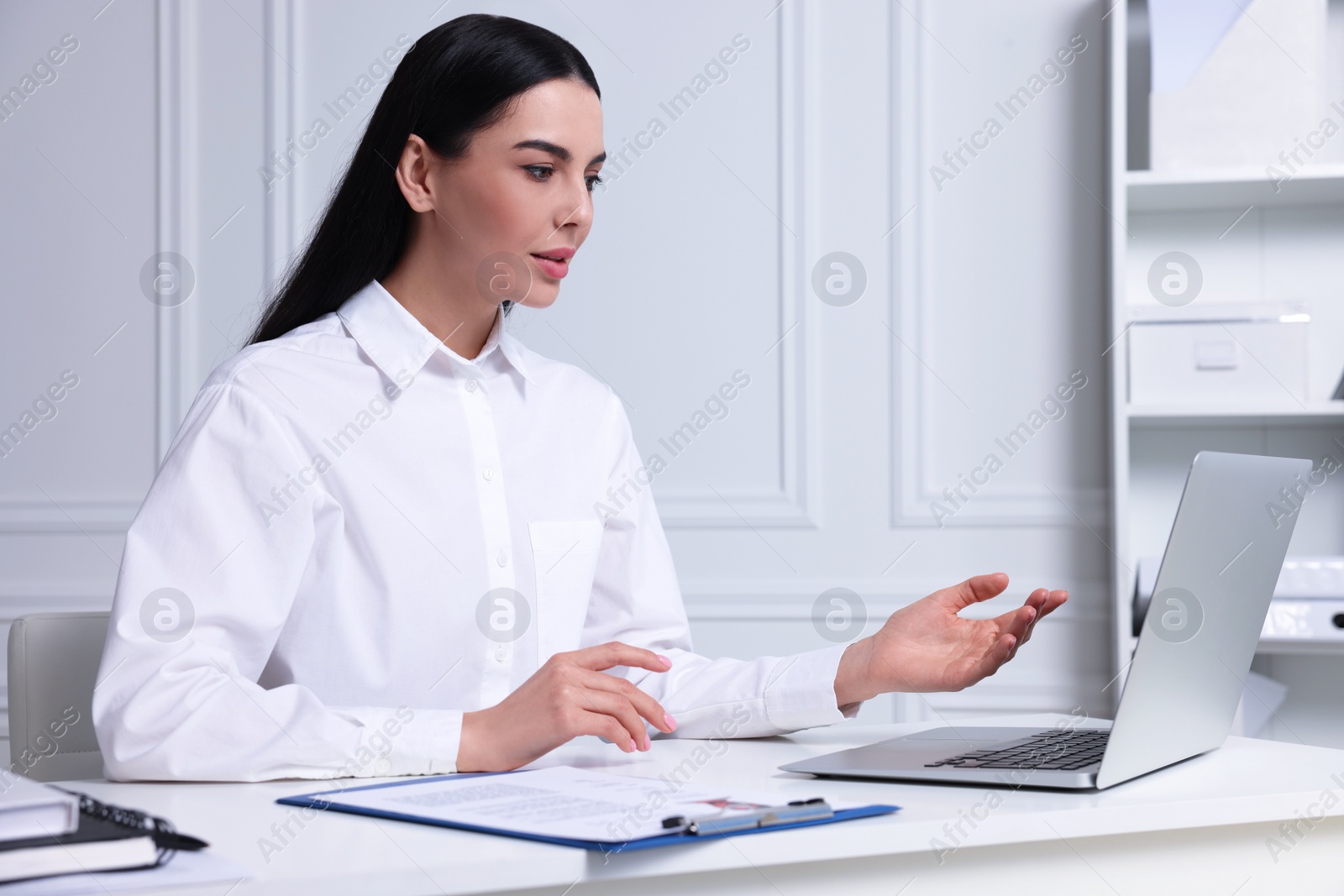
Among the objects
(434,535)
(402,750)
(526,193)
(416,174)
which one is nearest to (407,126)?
(416,174)

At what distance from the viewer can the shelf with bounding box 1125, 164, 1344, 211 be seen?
2.21m

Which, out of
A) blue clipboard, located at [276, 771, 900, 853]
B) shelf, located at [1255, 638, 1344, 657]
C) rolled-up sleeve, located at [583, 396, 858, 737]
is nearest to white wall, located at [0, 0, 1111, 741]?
shelf, located at [1255, 638, 1344, 657]

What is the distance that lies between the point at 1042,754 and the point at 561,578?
672 millimetres

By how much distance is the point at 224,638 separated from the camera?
111cm

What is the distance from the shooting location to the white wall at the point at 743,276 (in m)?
2.51

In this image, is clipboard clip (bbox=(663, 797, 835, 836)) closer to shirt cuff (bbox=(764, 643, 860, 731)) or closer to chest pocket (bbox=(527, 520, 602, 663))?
shirt cuff (bbox=(764, 643, 860, 731))

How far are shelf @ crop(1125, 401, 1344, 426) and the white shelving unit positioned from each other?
1 centimetres

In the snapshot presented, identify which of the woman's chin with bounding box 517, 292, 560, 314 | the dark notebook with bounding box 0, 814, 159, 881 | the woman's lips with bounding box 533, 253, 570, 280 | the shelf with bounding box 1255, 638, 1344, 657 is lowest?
the shelf with bounding box 1255, 638, 1344, 657

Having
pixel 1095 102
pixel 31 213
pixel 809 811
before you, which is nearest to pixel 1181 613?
pixel 809 811

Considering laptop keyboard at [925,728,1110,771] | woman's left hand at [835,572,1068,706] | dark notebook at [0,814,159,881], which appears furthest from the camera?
woman's left hand at [835,572,1068,706]

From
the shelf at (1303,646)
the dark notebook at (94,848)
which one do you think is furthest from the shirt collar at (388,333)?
the shelf at (1303,646)

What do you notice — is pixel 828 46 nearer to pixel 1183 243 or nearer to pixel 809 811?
pixel 1183 243

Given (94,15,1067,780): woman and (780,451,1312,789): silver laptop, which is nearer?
(780,451,1312,789): silver laptop

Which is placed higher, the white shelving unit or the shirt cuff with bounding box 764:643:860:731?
the white shelving unit
